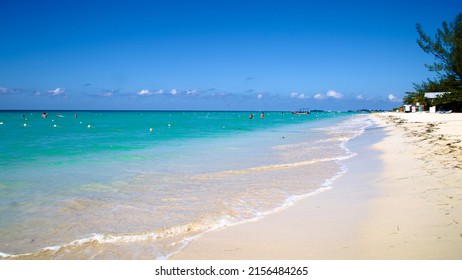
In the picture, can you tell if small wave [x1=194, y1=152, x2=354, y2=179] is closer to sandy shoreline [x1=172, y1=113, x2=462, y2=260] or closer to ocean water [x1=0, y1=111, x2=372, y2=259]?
ocean water [x1=0, y1=111, x2=372, y2=259]

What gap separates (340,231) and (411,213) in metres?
1.39

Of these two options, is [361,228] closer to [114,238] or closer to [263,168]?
[114,238]

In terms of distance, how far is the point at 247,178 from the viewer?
359 inches

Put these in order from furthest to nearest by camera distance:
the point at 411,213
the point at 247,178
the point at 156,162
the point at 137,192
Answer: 1. the point at 156,162
2. the point at 247,178
3. the point at 137,192
4. the point at 411,213

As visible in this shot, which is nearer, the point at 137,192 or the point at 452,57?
the point at 137,192

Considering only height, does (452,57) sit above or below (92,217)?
above

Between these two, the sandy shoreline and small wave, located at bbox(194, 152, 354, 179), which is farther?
small wave, located at bbox(194, 152, 354, 179)

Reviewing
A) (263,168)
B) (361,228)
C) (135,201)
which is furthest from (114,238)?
(263,168)

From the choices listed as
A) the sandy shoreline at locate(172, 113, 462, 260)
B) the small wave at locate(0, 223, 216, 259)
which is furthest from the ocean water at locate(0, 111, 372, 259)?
the sandy shoreline at locate(172, 113, 462, 260)

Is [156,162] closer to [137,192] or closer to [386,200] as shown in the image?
[137,192]

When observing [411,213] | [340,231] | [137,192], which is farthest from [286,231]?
[137,192]

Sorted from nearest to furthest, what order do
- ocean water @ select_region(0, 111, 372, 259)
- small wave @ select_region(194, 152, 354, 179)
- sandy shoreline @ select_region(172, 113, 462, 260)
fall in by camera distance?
sandy shoreline @ select_region(172, 113, 462, 260) < ocean water @ select_region(0, 111, 372, 259) < small wave @ select_region(194, 152, 354, 179)

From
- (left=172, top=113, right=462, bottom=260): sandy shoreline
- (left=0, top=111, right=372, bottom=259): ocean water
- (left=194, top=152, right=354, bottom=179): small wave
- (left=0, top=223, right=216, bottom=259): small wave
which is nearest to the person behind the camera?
(left=172, top=113, right=462, bottom=260): sandy shoreline

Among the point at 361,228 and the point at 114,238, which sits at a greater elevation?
the point at 361,228
